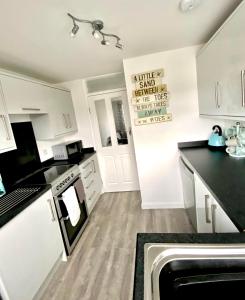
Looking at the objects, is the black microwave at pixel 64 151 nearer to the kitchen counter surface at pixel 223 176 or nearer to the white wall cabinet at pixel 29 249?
the white wall cabinet at pixel 29 249

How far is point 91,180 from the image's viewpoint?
3.19 metres

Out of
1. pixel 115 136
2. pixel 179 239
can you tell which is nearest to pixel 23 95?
pixel 115 136

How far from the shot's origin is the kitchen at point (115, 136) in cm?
142

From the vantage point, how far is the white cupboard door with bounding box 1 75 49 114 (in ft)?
6.44

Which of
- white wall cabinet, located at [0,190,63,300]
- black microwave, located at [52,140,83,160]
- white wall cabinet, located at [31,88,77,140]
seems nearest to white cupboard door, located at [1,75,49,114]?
white wall cabinet, located at [31,88,77,140]

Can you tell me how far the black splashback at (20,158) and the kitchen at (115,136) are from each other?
0.06 feet

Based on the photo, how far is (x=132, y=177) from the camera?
147 inches

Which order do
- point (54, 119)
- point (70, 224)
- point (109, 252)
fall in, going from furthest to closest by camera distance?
point (54, 119) → point (70, 224) → point (109, 252)

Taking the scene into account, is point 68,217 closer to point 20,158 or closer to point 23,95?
point 20,158

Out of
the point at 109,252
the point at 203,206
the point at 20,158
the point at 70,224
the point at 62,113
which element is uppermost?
the point at 62,113

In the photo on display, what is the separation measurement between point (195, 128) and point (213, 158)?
0.71m

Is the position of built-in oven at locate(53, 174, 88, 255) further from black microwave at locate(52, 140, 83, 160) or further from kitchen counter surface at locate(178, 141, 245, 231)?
kitchen counter surface at locate(178, 141, 245, 231)

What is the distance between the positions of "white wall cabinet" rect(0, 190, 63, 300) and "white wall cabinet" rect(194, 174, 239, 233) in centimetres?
149

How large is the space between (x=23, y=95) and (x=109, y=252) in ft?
6.74
